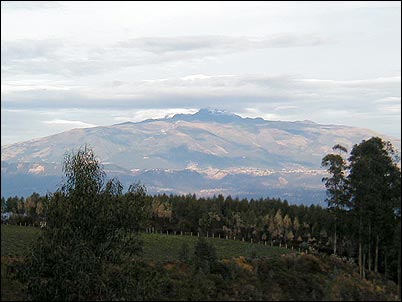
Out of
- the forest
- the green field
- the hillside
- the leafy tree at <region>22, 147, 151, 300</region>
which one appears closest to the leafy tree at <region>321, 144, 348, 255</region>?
the forest

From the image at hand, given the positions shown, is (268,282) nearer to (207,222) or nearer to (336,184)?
(336,184)

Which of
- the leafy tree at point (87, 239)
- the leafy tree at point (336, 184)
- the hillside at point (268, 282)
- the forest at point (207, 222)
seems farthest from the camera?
the leafy tree at point (336, 184)

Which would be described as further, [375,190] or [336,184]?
[336,184]

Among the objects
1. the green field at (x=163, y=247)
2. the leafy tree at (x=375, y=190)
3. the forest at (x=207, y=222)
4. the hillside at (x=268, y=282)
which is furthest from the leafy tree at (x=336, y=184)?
the green field at (x=163, y=247)

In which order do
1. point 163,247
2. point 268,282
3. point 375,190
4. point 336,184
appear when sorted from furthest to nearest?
1. point 163,247
2. point 336,184
3. point 375,190
4. point 268,282

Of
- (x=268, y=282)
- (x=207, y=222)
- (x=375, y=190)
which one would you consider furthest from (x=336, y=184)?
(x=207, y=222)

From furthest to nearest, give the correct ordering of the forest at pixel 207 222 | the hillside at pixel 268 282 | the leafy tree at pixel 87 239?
1. the hillside at pixel 268 282
2. the forest at pixel 207 222
3. the leafy tree at pixel 87 239

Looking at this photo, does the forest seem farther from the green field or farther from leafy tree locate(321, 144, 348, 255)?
the green field

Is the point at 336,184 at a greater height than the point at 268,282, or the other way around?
the point at 336,184

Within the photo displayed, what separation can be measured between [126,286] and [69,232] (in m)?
4.68

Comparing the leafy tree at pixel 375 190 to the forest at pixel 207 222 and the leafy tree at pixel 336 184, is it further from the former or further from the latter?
the leafy tree at pixel 336 184

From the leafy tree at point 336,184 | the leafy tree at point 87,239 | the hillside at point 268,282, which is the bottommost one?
the hillside at point 268,282

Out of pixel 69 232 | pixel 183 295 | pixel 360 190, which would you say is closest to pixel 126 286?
pixel 69 232

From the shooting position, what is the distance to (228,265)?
2121 inches
